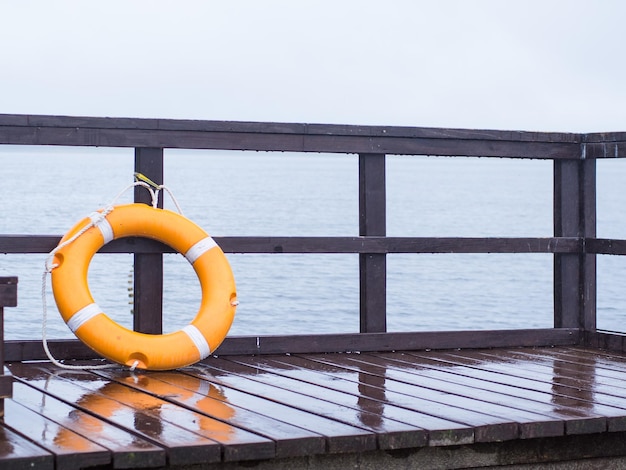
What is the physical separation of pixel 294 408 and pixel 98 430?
56 centimetres

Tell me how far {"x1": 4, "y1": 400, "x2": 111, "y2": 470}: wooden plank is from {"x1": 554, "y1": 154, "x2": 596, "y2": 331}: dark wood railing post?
7.69ft

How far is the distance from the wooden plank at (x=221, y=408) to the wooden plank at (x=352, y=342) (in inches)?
12.1

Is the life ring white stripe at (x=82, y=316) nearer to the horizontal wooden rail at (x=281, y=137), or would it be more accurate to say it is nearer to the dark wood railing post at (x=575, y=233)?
the horizontal wooden rail at (x=281, y=137)

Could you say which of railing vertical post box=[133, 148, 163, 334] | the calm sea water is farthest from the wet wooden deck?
the calm sea water

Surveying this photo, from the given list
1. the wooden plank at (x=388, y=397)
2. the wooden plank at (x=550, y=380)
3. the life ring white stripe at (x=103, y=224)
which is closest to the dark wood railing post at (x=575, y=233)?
the wooden plank at (x=550, y=380)

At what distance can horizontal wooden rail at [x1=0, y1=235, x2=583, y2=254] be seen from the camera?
11.4 ft

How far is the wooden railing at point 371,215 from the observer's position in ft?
11.7

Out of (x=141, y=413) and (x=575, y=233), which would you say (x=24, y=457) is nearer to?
(x=141, y=413)

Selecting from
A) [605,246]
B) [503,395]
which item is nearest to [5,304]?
[503,395]

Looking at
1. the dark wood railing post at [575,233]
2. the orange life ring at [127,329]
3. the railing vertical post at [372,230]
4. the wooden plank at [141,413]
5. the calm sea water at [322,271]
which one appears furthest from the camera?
the calm sea water at [322,271]

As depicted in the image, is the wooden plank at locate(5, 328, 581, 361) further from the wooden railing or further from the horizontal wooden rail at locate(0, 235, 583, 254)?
the horizontal wooden rail at locate(0, 235, 583, 254)

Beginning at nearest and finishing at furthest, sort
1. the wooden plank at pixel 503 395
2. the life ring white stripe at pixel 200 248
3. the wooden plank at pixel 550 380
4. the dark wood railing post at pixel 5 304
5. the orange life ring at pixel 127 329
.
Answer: the dark wood railing post at pixel 5 304 → the wooden plank at pixel 503 395 → the wooden plank at pixel 550 380 → the orange life ring at pixel 127 329 → the life ring white stripe at pixel 200 248

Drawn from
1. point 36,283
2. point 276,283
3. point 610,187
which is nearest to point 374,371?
point 36,283

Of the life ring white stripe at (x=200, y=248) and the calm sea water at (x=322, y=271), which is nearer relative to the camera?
the life ring white stripe at (x=200, y=248)
